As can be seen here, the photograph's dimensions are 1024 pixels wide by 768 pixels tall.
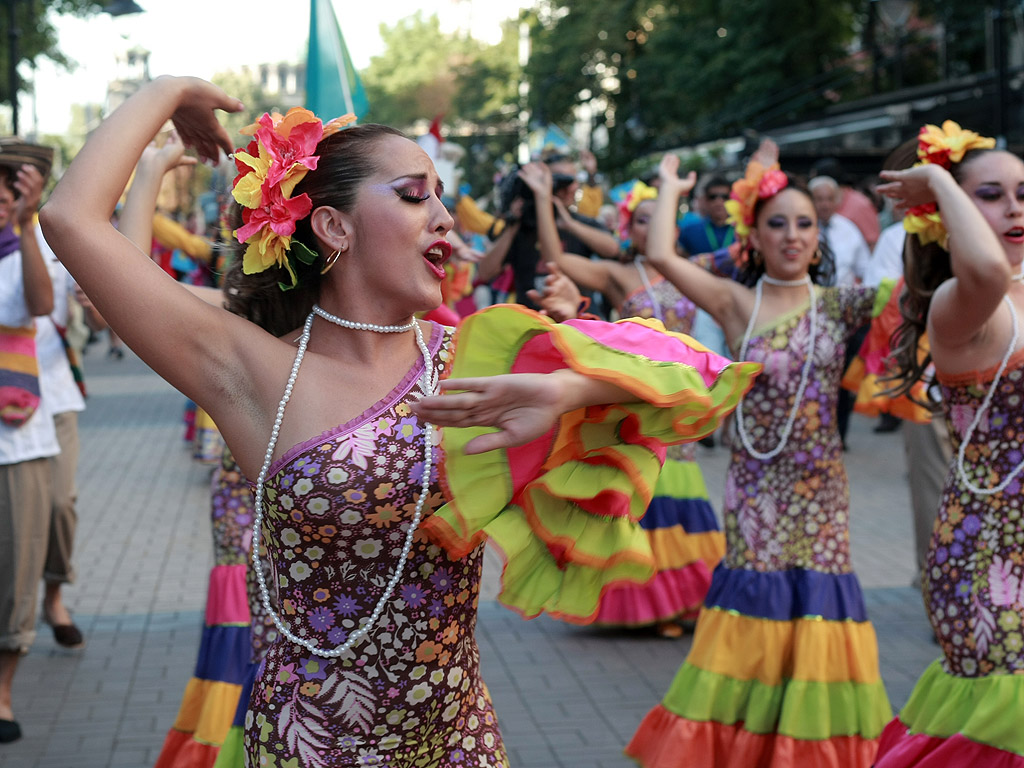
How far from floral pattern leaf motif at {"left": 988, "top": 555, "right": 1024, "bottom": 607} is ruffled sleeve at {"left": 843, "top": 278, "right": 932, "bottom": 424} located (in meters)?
1.14

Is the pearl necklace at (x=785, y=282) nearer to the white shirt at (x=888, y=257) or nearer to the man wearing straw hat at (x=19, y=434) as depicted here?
the man wearing straw hat at (x=19, y=434)

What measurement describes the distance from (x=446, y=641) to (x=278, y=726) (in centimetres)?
36

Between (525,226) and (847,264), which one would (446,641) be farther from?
(847,264)

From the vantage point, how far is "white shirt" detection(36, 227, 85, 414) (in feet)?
18.4

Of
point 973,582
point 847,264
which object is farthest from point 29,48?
point 973,582

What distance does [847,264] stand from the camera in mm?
11266

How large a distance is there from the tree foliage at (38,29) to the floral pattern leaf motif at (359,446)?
2721 centimetres

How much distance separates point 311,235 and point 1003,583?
215cm

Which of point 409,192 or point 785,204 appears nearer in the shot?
point 409,192

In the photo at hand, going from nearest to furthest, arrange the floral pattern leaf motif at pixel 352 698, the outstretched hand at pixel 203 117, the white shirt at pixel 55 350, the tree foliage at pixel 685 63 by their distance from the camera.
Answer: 1. the floral pattern leaf motif at pixel 352 698
2. the outstretched hand at pixel 203 117
3. the white shirt at pixel 55 350
4. the tree foliage at pixel 685 63

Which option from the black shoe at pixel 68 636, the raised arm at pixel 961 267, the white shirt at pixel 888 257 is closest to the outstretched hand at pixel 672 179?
the raised arm at pixel 961 267

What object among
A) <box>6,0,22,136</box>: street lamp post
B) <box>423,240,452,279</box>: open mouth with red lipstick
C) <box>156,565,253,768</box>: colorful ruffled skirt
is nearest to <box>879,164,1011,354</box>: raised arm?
<box>423,240,452,279</box>: open mouth with red lipstick

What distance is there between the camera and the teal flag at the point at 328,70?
5027 mm

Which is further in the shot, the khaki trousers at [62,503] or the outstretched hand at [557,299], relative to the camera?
the khaki trousers at [62,503]
